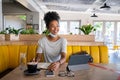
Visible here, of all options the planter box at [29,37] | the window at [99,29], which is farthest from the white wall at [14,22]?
the planter box at [29,37]

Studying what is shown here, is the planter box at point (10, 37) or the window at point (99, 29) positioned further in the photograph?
the window at point (99, 29)

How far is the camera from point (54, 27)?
2.56 metres

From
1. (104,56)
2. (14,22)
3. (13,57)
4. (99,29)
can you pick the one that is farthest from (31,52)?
(99,29)

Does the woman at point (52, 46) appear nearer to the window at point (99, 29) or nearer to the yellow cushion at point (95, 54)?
the yellow cushion at point (95, 54)

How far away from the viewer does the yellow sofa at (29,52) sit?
3.17m

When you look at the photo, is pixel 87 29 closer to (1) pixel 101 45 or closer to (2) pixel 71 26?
(1) pixel 101 45

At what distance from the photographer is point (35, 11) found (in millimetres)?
9570

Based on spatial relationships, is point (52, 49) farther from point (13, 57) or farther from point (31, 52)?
point (13, 57)

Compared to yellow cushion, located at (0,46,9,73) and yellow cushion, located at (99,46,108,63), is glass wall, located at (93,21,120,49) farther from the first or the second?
yellow cushion, located at (0,46,9,73)

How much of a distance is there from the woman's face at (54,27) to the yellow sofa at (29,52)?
69 centimetres

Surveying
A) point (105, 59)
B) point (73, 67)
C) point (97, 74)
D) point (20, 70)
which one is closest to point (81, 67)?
point (73, 67)

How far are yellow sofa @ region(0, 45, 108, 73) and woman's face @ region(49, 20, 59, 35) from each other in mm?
690

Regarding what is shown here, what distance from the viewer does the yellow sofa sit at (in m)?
3.17

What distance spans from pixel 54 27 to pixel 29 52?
902mm
